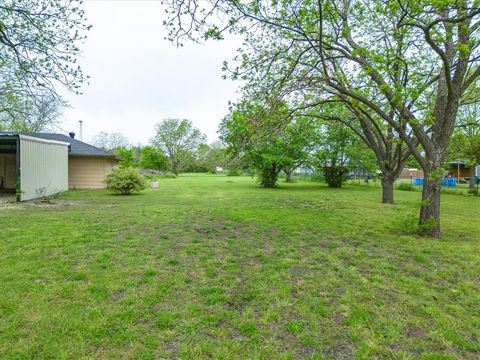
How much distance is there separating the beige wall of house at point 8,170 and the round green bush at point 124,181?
577 cm

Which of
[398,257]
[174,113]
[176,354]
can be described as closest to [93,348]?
[176,354]

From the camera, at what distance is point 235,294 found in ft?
9.95

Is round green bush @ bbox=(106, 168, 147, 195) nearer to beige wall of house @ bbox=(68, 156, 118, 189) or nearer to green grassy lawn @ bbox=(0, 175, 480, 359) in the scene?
beige wall of house @ bbox=(68, 156, 118, 189)

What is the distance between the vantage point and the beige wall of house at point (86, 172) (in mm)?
15930

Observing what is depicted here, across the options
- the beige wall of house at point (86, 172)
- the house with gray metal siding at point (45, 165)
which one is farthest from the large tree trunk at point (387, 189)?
the beige wall of house at point (86, 172)

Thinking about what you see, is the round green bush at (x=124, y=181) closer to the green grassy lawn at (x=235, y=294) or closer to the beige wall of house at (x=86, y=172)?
the beige wall of house at (x=86, y=172)

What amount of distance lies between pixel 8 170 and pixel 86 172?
11.9ft

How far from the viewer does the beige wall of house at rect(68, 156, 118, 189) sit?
15930 mm

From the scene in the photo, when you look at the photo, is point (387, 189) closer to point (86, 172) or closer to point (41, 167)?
point (41, 167)

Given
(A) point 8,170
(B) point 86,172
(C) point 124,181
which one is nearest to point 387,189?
(C) point 124,181

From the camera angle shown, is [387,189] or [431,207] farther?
[387,189]

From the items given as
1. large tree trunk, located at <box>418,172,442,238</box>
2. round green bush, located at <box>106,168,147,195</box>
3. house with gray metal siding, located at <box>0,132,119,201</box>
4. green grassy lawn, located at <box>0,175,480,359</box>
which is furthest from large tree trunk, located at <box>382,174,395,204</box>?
house with gray metal siding, located at <box>0,132,119,201</box>

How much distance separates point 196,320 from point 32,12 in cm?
716

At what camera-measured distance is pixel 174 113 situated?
49719 mm
